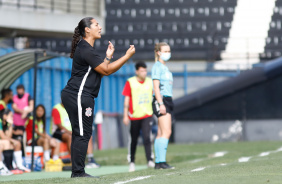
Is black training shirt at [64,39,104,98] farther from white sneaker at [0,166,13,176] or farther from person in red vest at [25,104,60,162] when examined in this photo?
person in red vest at [25,104,60,162]

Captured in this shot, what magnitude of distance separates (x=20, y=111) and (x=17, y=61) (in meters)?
2.04

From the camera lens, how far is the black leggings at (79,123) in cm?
841

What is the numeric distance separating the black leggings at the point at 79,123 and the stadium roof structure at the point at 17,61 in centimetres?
379

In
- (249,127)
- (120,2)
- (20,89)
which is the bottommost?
(249,127)

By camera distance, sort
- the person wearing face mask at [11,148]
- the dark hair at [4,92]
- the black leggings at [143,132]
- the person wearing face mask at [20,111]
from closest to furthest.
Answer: the person wearing face mask at [11,148] < the black leggings at [143,132] < the dark hair at [4,92] < the person wearing face mask at [20,111]

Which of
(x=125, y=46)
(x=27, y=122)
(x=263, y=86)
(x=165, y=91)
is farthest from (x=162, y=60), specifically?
(x=125, y=46)

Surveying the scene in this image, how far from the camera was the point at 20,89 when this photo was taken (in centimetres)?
1541

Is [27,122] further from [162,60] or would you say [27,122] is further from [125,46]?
[125,46]

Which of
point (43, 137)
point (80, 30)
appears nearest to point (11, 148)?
point (43, 137)

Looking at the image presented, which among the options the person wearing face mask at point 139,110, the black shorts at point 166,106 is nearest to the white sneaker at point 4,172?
the person wearing face mask at point 139,110

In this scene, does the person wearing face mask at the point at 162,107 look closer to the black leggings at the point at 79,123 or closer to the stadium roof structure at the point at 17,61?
the black leggings at the point at 79,123

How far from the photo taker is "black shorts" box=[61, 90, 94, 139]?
8406 mm

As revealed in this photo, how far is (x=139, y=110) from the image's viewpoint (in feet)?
41.3

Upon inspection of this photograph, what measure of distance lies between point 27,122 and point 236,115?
1081cm
